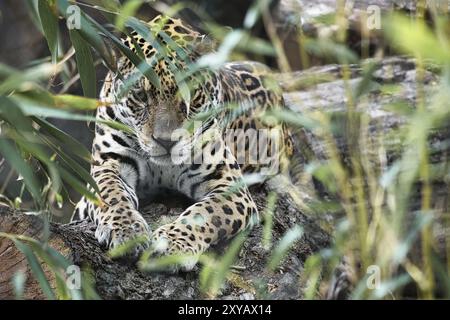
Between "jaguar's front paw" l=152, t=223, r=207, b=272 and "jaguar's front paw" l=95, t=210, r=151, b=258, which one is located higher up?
"jaguar's front paw" l=95, t=210, r=151, b=258

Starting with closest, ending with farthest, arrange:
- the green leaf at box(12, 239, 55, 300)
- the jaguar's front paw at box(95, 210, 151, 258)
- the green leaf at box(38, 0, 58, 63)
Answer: the green leaf at box(12, 239, 55, 300)
the green leaf at box(38, 0, 58, 63)
the jaguar's front paw at box(95, 210, 151, 258)

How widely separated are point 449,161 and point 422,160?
98cm

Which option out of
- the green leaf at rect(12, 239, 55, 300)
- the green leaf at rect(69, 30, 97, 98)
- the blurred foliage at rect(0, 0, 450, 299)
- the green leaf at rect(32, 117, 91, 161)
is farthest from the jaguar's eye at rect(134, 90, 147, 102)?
the green leaf at rect(12, 239, 55, 300)

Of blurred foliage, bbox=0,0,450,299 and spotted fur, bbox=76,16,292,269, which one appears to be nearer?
blurred foliage, bbox=0,0,450,299

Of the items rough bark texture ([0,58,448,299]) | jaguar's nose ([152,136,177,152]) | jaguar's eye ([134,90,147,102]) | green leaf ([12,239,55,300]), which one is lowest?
rough bark texture ([0,58,448,299])

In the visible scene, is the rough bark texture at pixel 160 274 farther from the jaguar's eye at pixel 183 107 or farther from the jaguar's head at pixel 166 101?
the jaguar's eye at pixel 183 107

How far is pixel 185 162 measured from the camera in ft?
13.7

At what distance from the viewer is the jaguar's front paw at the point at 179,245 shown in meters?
3.52

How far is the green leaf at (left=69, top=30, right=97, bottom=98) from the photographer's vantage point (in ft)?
10.6

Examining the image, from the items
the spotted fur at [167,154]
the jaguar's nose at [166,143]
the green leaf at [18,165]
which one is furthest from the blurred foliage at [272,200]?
the jaguar's nose at [166,143]

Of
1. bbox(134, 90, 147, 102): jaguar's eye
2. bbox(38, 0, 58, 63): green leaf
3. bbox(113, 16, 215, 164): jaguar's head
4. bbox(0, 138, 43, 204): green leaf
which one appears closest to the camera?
bbox(0, 138, 43, 204): green leaf

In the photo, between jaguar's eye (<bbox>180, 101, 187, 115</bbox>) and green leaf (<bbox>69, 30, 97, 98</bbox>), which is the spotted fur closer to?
jaguar's eye (<bbox>180, 101, 187, 115</bbox>)

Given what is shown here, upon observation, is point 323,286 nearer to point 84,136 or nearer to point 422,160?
point 422,160
